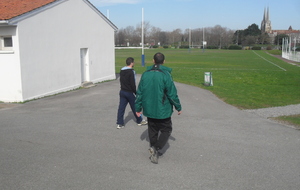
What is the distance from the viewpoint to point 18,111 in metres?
9.93

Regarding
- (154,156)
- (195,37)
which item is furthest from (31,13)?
(195,37)

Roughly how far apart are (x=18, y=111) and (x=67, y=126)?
291 centimetres

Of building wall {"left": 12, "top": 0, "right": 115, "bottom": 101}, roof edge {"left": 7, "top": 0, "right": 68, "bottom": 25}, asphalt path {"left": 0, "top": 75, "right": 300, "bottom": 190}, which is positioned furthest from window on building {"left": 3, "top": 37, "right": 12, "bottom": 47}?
asphalt path {"left": 0, "top": 75, "right": 300, "bottom": 190}

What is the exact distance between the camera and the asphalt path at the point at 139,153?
178 inches

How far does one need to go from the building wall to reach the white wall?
6.9 inches

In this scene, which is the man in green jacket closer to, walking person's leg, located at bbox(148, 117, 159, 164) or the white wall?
walking person's leg, located at bbox(148, 117, 159, 164)

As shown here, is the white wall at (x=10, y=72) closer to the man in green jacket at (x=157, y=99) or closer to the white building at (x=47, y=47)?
the white building at (x=47, y=47)

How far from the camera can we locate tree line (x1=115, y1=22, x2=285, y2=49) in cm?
13062

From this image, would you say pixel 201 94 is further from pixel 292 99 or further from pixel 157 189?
pixel 157 189

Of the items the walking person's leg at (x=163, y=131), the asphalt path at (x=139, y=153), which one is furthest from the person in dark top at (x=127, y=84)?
the walking person's leg at (x=163, y=131)

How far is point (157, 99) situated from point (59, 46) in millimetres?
10101

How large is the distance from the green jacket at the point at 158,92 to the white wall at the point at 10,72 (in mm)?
7802

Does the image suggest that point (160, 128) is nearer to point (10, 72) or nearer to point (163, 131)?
point (163, 131)

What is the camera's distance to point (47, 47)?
43.5ft
